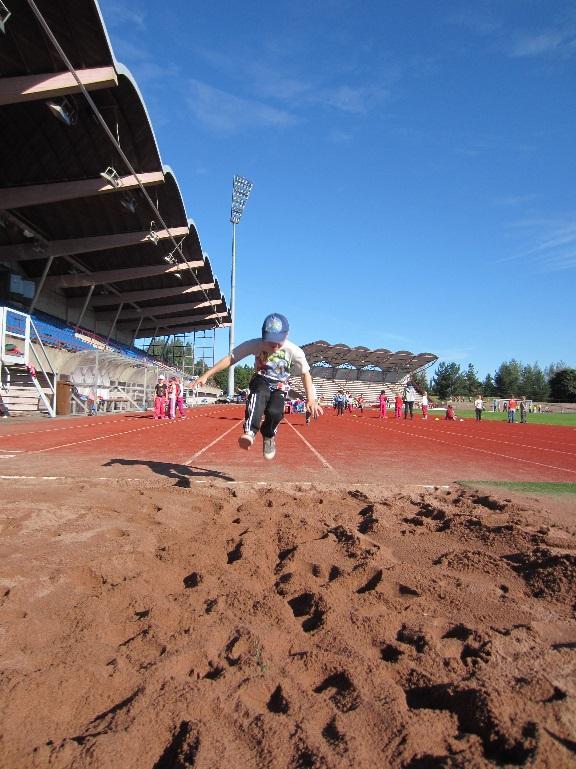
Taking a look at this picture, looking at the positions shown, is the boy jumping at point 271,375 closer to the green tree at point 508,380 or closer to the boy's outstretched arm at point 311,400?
the boy's outstretched arm at point 311,400

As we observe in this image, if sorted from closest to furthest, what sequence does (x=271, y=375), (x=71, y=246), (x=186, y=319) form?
(x=271, y=375) < (x=71, y=246) < (x=186, y=319)

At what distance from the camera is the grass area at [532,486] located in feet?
20.7

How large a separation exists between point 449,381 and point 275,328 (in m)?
100

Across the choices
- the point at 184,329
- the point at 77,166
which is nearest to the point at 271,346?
the point at 77,166

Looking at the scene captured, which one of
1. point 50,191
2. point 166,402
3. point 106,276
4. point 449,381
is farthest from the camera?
point 449,381

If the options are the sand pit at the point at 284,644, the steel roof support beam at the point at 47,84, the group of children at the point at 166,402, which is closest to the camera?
the sand pit at the point at 284,644

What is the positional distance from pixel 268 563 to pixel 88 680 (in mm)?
1475

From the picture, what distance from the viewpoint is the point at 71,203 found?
89.3 ft

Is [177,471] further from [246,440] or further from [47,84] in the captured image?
[47,84]

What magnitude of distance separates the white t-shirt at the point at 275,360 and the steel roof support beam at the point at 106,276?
3292 cm

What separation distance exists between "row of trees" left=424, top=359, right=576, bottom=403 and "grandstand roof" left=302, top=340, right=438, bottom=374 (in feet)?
46.5

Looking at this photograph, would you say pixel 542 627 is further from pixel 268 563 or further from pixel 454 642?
pixel 268 563

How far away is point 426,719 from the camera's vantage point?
1607 millimetres

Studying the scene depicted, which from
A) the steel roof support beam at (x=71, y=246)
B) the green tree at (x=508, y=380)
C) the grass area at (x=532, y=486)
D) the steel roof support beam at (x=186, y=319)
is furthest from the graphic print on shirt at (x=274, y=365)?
the green tree at (x=508, y=380)
